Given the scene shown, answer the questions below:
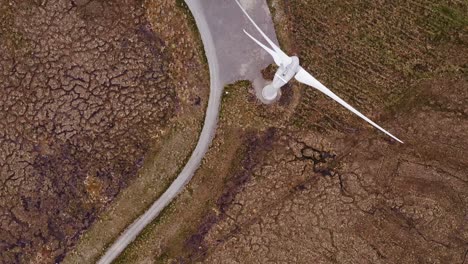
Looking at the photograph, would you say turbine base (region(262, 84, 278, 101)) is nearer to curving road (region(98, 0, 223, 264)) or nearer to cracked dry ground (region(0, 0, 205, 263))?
curving road (region(98, 0, 223, 264))

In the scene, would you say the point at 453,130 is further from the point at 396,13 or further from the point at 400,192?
the point at 396,13

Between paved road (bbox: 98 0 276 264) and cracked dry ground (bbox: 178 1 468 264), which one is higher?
paved road (bbox: 98 0 276 264)

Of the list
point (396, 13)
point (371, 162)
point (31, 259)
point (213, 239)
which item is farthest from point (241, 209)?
point (396, 13)

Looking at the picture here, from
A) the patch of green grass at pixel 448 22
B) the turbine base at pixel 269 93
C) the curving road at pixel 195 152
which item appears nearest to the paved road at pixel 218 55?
the curving road at pixel 195 152

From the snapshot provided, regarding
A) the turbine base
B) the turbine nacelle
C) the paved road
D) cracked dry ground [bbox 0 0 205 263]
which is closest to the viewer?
the turbine nacelle

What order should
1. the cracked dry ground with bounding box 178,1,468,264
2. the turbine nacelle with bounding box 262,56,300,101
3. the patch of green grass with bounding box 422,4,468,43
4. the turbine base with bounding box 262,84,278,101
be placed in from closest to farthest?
the turbine nacelle with bounding box 262,56,300,101
the turbine base with bounding box 262,84,278,101
the cracked dry ground with bounding box 178,1,468,264
the patch of green grass with bounding box 422,4,468,43

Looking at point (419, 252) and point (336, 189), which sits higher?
point (336, 189)

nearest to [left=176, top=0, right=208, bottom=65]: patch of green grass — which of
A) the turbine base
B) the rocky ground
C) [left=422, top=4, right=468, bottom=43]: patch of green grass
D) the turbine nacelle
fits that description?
the rocky ground
